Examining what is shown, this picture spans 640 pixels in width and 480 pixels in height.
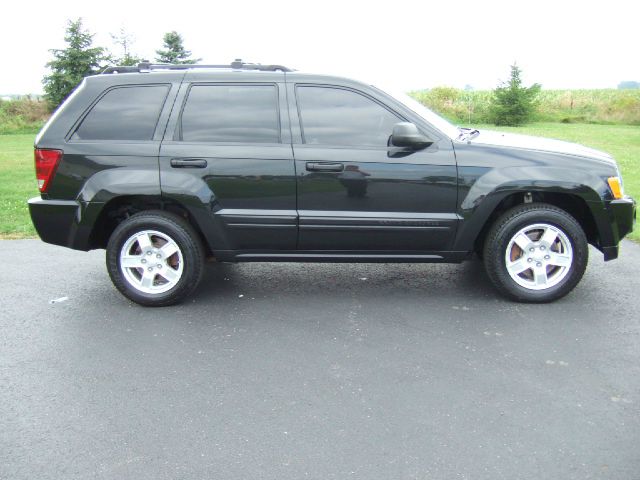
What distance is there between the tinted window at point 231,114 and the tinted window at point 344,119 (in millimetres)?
260

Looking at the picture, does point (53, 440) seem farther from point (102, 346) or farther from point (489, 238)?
point (489, 238)

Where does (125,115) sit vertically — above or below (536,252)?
above

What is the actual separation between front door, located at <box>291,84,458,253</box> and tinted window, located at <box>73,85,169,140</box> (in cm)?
115

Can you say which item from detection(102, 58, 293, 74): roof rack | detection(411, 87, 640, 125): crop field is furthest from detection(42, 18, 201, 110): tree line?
detection(102, 58, 293, 74): roof rack

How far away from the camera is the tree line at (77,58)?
37.7m

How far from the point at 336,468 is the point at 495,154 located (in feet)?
9.53

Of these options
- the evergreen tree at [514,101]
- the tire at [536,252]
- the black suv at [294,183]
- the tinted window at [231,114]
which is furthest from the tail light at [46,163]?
the evergreen tree at [514,101]

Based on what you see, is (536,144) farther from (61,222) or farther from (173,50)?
(173,50)

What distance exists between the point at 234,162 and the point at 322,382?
1.94m

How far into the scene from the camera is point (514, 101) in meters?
29.4

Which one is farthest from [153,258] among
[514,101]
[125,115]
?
[514,101]

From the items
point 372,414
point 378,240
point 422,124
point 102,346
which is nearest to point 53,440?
point 102,346

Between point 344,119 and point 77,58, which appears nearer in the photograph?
point 344,119

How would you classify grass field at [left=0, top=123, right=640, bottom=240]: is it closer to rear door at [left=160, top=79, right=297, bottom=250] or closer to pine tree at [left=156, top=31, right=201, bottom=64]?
rear door at [left=160, top=79, right=297, bottom=250]
